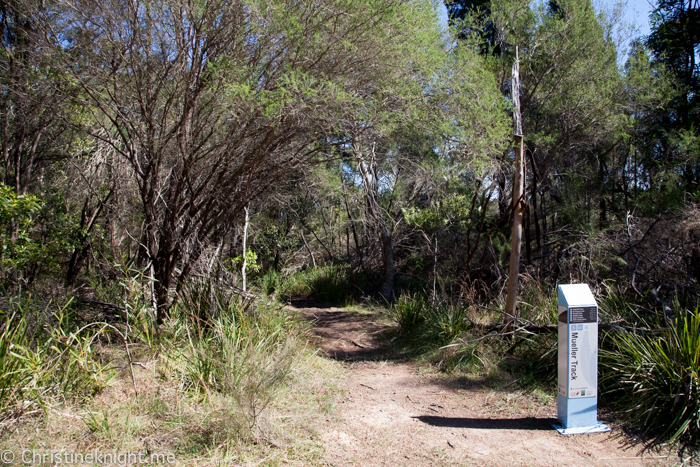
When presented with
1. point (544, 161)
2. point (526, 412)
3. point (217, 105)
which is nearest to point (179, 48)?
point (217, 105)

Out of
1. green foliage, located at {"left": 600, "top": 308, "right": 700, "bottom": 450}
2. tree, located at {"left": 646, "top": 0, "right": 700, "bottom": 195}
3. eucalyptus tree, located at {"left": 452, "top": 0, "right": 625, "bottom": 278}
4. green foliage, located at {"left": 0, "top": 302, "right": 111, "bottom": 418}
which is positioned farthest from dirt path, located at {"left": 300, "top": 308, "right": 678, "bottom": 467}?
tree, located at {"left": 646, "top": 0, "right": 700, "bottom": 195}

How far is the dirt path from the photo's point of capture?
12.7 feet

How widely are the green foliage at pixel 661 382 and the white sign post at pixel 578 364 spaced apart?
0.45 meters

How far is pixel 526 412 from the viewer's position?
15.9ft

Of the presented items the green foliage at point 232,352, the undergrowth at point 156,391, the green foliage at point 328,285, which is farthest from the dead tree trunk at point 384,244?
the undergrowth at point 156,391

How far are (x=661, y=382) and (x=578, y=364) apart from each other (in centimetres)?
85

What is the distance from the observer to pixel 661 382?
4.29 meters

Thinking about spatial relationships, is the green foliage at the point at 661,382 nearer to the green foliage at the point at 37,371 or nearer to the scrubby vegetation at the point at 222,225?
the scrubby vegetation at the point at 222,225

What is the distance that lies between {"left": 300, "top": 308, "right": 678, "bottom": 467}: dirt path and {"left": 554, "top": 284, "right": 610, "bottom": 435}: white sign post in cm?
15

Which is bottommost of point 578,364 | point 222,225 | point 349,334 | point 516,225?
point 349,334

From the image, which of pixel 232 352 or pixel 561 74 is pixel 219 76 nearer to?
pixel 232 352

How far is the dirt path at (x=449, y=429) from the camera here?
152 inches

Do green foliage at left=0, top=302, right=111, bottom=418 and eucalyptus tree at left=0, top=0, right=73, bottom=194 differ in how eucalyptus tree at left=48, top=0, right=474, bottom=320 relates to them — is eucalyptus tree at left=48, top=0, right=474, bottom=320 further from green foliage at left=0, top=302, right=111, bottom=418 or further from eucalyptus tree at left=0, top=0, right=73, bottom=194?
green foliage at left=0, top=302, right=111, bottom=418

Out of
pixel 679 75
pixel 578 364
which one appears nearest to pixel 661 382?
pixel 578 364
